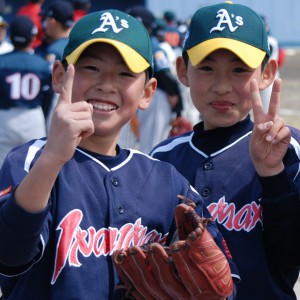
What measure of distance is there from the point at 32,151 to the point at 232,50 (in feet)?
2.86

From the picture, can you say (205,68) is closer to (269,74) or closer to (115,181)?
(269,74)

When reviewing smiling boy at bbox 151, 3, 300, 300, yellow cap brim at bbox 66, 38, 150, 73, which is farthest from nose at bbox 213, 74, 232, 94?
yellow cap brim at bbox 66, 38, 150, 73

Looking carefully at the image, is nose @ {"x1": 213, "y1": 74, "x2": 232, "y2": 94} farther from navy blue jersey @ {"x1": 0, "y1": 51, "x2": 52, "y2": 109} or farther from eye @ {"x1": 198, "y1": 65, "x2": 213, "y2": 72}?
navy blue jersey @ {"x1": 0, "y1": 51, "x2": 52, "y2": 109}

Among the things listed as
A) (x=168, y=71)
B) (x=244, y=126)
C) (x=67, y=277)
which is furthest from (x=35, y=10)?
(x=67, y=277)

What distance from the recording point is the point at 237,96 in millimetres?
2814

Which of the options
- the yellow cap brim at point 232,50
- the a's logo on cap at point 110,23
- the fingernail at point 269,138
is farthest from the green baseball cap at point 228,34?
the a's logo on cap at point 110,23

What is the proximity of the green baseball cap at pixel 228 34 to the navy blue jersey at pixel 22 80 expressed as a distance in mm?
3885

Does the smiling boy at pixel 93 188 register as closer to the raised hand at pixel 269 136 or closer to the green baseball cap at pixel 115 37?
the green baseball cap at pixel 115 37

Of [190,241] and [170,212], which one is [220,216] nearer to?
[170,212]

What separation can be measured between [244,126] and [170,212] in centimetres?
68

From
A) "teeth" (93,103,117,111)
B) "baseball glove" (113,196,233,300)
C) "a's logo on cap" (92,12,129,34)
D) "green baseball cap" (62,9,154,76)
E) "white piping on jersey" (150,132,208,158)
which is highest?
"a's logo on cap" (92,12,129,34)

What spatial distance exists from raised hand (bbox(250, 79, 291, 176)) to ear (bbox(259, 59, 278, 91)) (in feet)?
1.32

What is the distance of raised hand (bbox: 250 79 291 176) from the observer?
8.25ft

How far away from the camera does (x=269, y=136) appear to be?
252 cm
